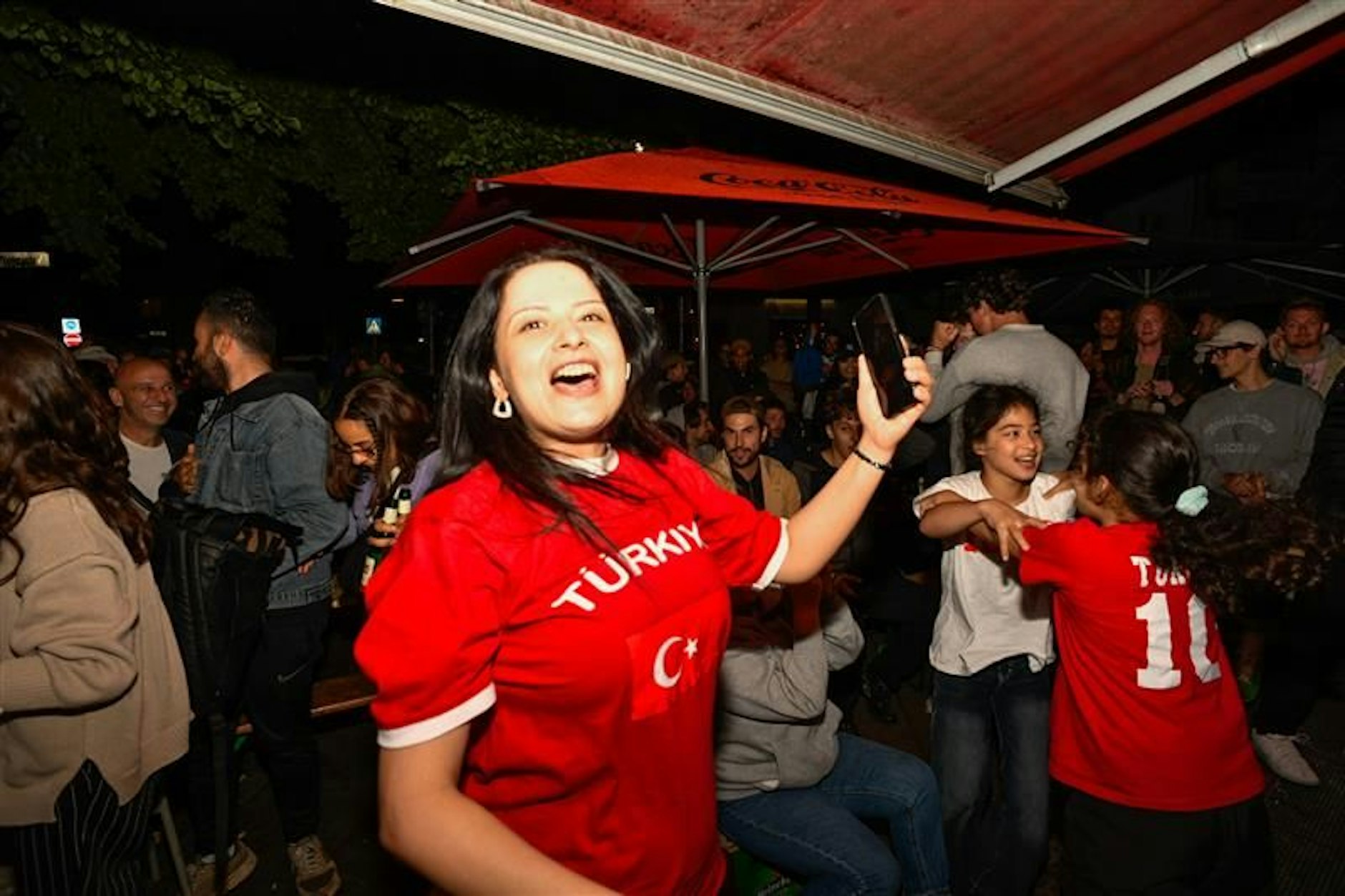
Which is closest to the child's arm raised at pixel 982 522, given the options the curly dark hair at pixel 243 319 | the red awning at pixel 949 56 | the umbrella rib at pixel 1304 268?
the red awning at pixel 949 56

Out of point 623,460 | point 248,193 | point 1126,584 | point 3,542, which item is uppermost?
point 248,193

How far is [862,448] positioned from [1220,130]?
23382 mm

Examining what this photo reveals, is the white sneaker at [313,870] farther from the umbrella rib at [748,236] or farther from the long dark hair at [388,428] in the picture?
the umbrella rib at [748,236]

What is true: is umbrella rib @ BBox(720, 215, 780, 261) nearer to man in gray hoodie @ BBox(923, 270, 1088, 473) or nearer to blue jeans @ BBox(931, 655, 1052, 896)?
man in gray hoodie @ BBox(923, 270, 1088, 473)

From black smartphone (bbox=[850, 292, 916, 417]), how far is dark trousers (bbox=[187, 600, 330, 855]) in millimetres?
2881

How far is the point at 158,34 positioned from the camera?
21.1ft

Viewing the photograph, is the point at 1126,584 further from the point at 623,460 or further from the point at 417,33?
the point at 417,33

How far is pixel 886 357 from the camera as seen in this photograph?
1.95 metres

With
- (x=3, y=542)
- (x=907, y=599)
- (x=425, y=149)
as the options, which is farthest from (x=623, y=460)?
(x=425, y=149)

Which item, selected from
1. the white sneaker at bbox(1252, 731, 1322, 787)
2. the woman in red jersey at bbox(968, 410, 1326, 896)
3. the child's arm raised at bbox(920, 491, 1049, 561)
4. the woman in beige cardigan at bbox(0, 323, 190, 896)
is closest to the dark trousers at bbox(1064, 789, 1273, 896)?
the woman in red jersey at bbox(968, 410, 1326, 896)

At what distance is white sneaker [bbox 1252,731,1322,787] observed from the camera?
4.29 m

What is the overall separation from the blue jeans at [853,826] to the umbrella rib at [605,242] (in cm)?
350

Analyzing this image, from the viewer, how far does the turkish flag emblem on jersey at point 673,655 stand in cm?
151

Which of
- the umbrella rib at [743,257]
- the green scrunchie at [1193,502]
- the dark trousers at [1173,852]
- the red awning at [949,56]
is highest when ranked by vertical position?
the umbrella rib at [743,257]
